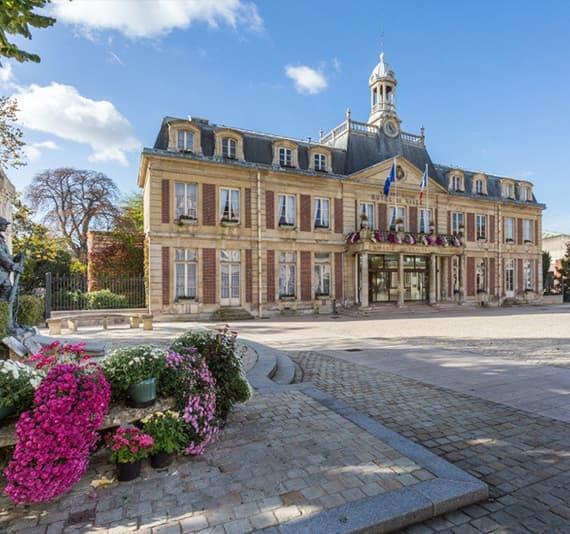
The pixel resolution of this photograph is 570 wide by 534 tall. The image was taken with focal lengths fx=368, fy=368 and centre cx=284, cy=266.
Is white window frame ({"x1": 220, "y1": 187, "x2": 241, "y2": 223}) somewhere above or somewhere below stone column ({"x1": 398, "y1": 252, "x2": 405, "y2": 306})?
above

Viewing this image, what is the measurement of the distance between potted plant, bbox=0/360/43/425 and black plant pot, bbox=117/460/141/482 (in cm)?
81

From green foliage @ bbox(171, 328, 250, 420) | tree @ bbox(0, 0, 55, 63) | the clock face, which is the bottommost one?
green foliage @ bbox(171, 328, 250, 420)

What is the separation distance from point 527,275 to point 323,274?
58.5ft

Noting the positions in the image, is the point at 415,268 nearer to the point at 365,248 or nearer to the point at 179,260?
the point at 365,248

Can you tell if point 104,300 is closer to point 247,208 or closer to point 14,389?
point 247,208

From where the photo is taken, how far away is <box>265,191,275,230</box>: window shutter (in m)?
19.4

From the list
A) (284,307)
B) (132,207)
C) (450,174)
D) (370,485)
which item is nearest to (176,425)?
(370,485)

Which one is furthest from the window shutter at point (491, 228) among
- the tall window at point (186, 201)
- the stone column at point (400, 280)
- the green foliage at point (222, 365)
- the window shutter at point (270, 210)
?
the green foliage at point (222, 365)

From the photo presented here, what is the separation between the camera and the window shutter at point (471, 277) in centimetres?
2506

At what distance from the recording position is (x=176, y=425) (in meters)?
3.08

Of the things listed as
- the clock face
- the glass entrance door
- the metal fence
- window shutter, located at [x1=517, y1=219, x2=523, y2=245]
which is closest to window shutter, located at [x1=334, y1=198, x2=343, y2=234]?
the glass entrance door

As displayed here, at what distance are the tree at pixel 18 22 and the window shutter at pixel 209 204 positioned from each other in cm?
1378

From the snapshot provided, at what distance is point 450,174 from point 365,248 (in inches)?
401

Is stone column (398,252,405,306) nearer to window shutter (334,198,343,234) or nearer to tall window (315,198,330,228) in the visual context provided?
window shutter (334,198,343,234)
